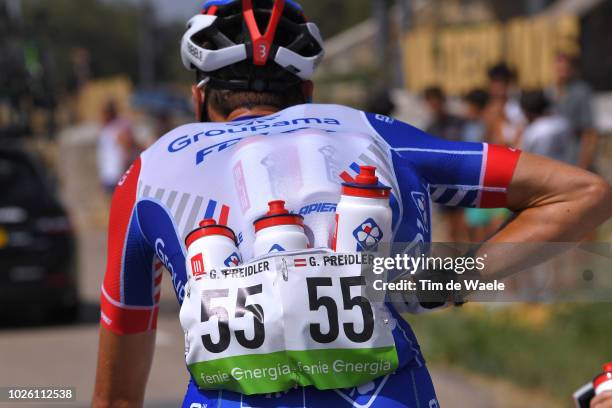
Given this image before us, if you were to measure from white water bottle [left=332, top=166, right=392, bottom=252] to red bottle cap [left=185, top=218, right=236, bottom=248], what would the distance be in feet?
0.77

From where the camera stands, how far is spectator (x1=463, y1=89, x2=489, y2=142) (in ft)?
37.3

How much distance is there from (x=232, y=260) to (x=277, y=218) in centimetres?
14

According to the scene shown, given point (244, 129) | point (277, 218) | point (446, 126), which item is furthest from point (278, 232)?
point (446, 126)

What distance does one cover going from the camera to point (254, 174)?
9.34ft

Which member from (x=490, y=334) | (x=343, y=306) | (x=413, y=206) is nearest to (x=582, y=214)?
(x=413, y=206)

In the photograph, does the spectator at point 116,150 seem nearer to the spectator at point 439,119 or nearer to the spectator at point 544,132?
the spectator at point 439,119

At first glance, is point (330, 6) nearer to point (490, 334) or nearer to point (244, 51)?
point (490, 334)

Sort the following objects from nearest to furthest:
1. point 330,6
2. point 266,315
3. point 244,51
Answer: point 266,315 → point 244,51 → point 330,6

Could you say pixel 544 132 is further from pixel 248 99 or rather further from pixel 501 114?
pixel 248 99

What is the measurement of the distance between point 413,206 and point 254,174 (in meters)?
0.39

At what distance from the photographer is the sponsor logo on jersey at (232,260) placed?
2702 mm

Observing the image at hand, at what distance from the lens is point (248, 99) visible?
10.3 feet

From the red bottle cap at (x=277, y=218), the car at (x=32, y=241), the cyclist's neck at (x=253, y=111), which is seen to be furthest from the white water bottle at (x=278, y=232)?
the car at (x=32, y=241)

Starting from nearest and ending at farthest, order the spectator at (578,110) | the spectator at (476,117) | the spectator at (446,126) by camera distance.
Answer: the spectator at (578,110) < the spectator at (476,117) < the spectator at (446,126)
